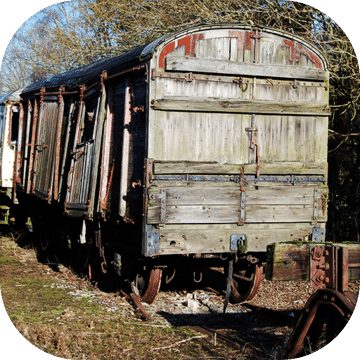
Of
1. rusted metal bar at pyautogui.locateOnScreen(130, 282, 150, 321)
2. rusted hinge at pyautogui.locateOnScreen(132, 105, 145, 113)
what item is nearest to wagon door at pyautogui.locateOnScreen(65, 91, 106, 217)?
rusted hinge at pyautogui.locateOnScreen(132, 105, 145, 113)

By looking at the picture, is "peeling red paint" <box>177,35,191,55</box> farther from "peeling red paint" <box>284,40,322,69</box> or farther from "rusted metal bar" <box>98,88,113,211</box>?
"rusted metal bar" <box>98,88,113,211</box>

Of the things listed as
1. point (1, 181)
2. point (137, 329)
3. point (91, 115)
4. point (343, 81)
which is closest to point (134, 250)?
point (137, 329)

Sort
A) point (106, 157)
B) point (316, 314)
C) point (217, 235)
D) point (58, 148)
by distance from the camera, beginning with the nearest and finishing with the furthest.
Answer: point (316, 314) < point (217, 235) < point (106, 157) < point (58, 148)

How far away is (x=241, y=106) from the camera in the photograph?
22.1ft

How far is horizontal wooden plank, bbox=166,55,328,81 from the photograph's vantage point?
650cm

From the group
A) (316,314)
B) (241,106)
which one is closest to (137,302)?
(241,106)

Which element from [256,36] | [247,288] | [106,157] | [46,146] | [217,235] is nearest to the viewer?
[217,235]

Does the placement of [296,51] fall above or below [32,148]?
above

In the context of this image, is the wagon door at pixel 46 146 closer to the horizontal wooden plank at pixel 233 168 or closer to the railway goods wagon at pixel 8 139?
the railway goods wagon at pixel 8 139

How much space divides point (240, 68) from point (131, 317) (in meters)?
3.80

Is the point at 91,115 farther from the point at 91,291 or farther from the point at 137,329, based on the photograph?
the point at 137,329

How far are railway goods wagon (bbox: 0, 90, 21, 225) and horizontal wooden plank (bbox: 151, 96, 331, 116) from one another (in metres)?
7.19

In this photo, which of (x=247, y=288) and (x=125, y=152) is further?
(x=247, y=288)

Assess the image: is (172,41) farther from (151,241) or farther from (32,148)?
(32,148)
